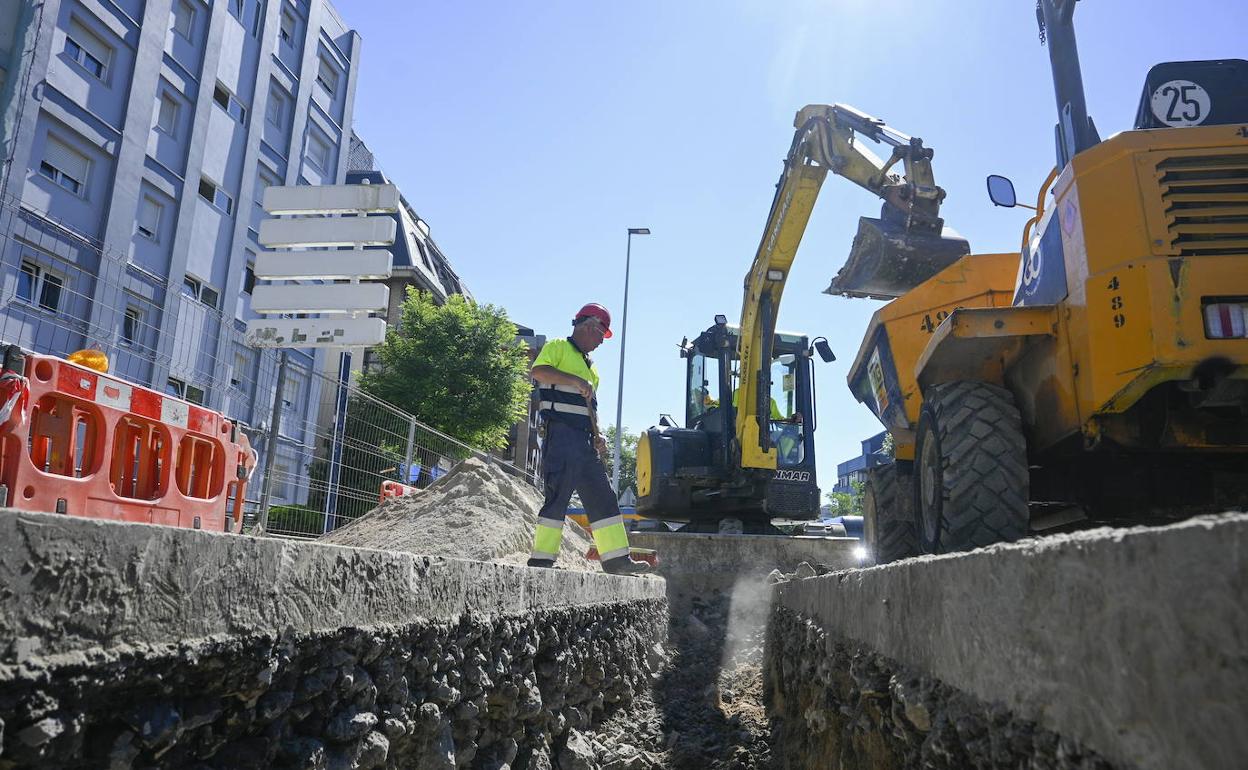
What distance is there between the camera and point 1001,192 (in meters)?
5.08

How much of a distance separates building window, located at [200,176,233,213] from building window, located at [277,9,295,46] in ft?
16.1

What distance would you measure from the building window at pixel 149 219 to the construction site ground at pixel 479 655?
51.6 feet

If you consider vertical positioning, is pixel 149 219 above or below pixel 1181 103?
above

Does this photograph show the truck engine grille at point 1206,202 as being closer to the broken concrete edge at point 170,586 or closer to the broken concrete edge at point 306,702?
the broken concrete edge at point 306,702

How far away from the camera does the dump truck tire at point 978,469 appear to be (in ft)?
13.3

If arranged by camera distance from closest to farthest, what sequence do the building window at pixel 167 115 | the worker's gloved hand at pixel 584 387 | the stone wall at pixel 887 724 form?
the stone wall at pixel 887 724 < the worker's gloved hand at pixel 584 387 < the building window at pixel 167 115

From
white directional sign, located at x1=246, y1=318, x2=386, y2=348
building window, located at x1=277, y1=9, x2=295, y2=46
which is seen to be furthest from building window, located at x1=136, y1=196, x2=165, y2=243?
white directional sign, located at x1=246, y1=318, x2=386, y2=348

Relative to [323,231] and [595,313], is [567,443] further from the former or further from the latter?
[323,231]

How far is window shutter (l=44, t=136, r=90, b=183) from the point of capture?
14289 mm

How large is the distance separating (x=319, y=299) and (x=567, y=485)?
511 cm

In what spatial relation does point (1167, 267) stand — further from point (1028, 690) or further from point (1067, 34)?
point (1028, 690)

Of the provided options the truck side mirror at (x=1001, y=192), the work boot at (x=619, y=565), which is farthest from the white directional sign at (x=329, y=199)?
the truck side mirror at (x=1001, y=192)

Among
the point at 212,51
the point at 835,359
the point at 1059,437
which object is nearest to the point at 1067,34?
the point at 1059,437

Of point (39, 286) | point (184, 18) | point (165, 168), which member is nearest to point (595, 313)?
point (39, 286)
